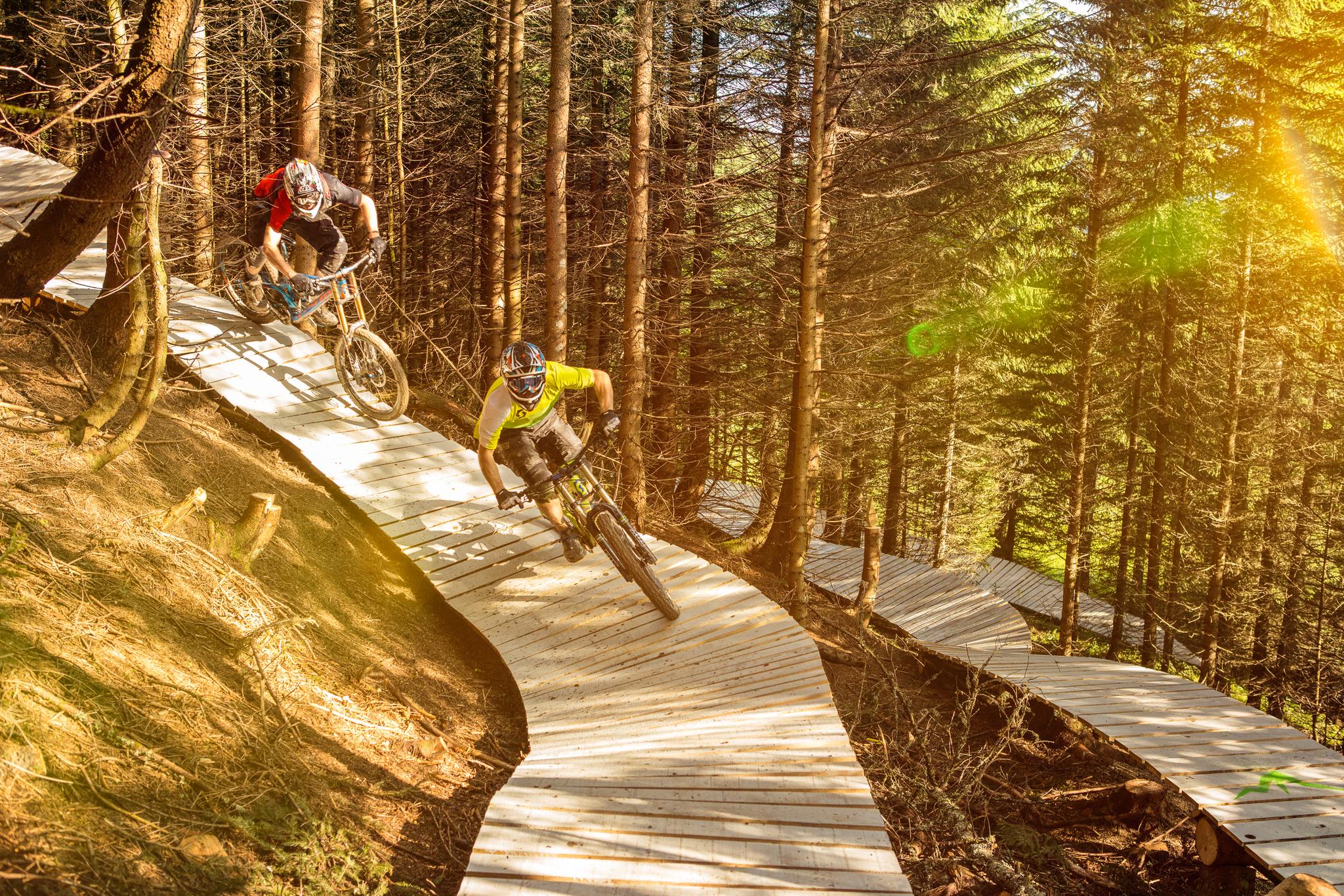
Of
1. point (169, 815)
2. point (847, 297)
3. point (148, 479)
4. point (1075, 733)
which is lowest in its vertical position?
point (1075, 733)

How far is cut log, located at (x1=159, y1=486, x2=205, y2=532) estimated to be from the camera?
611 cm

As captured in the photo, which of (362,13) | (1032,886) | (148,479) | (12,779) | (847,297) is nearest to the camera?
(12,779)

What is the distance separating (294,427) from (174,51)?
5166 millimetres

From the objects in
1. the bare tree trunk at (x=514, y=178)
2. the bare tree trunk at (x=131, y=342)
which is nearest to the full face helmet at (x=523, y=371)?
the bare tree trunk at (x=131, y=342)

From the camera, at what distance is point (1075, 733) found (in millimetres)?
10031

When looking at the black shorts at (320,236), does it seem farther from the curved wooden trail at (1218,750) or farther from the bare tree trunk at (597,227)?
the bare tree trunk at (597,227)

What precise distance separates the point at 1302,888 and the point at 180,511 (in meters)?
7.89

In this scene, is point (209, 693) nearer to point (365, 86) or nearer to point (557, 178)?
point (557, 178)

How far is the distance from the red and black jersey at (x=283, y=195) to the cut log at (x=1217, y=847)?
34.0 ft

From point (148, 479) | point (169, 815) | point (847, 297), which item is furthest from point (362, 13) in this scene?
point (169, 815)

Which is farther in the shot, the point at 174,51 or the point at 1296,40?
the point at 1296,40

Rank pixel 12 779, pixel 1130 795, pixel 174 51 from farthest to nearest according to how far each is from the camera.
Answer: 1. pixel 1130 795
2. pixel 174 51
3. pixel 12 779

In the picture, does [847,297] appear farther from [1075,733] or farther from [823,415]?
[1075,733]

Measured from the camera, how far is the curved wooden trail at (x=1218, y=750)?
6.89 meters
